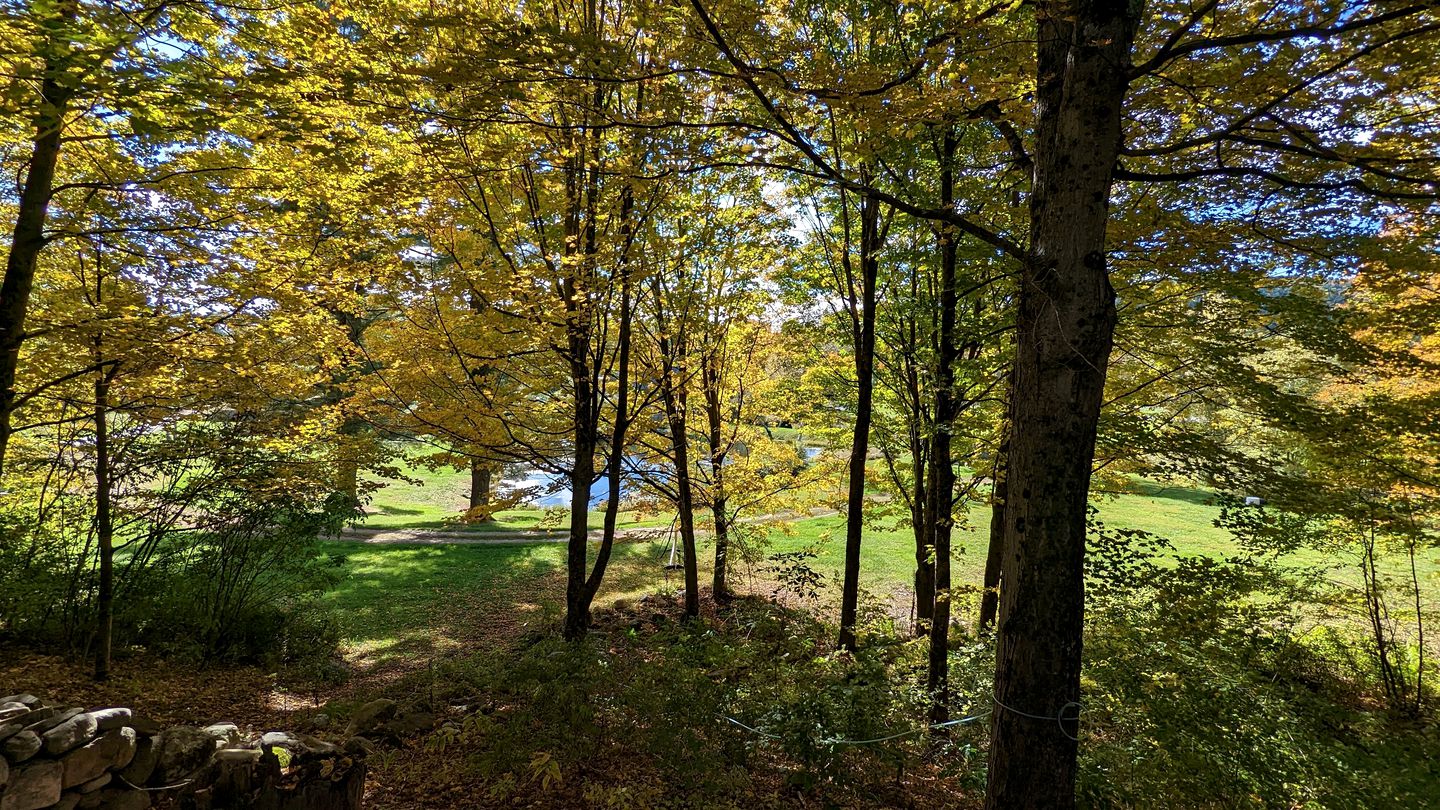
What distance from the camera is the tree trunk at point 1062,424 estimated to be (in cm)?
235

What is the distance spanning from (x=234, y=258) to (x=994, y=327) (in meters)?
7.10

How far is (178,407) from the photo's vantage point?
5004mm

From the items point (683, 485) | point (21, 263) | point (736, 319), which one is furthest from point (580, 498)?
point (21, 263)

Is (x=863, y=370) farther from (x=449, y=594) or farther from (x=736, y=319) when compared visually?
(x=449, y=594)

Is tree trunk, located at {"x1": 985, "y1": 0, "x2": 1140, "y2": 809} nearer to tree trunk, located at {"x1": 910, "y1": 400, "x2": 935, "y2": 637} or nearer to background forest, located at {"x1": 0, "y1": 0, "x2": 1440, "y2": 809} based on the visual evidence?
background forest, located at {"x1": 0, "y1": 0, "x2": 1440, "y2": 809}

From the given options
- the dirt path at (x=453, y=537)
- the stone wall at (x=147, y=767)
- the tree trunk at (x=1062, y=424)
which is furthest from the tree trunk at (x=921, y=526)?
the dirt path at (x=453, y=537)

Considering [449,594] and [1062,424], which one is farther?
[449,594]

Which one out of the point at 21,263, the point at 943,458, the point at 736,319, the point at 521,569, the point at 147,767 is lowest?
the point at 521,569

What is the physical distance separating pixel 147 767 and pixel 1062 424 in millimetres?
5480

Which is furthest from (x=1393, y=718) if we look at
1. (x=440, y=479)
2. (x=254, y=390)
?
(x=440, y=479)

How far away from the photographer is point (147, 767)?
326 centimetres

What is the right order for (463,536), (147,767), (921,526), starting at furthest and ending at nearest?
1. (463,536)
2. (921,526)
3. (147,767)

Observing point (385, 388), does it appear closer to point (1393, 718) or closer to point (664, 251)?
point (664, 251)

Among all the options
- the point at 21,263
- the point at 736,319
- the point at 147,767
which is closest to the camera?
the point at 147,767
